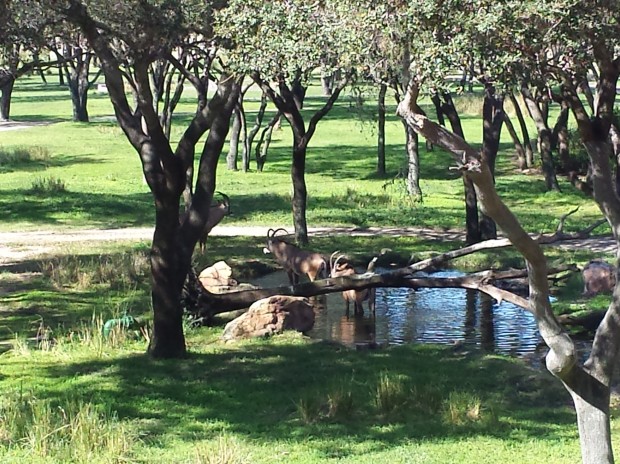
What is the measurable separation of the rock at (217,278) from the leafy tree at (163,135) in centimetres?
339

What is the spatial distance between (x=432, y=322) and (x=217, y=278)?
10.1ft

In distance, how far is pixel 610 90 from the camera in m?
10.6

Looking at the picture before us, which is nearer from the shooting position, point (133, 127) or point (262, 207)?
point (133, 127)

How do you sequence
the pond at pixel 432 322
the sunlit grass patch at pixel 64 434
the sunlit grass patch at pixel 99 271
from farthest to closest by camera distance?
the sunlit grass patch at pixel 99 271 → the pond at pixel 432 322 → the sunlit grass patch at pixel 64 434

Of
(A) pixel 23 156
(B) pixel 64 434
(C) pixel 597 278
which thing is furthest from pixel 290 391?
(A) pixel 23 156

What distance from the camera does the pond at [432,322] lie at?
13609mm

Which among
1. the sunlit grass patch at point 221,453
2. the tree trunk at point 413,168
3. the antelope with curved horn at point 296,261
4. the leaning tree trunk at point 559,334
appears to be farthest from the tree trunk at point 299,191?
the leaning tree trunk at point 559,334

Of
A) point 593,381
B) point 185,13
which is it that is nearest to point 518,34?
point 593,381

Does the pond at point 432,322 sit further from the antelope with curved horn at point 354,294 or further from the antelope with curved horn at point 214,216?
the antelope with curved horn at point 214,216

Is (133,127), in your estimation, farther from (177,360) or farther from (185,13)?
(177,360)

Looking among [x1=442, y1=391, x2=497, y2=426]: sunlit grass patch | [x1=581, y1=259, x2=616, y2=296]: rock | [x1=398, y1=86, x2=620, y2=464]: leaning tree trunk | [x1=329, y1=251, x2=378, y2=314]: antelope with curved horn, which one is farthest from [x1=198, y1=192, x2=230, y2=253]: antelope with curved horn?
[x1=398, y1=86, x2=620, y2=464]: leaning tree trunk

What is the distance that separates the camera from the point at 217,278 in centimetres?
1566

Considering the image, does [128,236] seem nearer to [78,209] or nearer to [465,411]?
[78,209]

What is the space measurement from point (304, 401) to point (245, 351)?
2507 millimetres
